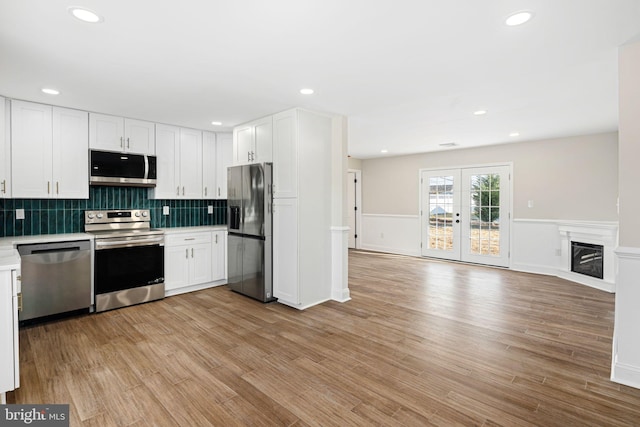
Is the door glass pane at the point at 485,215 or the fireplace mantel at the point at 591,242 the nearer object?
the fireplace mantel at the point at 591,242

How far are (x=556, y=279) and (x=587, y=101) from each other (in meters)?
3.10

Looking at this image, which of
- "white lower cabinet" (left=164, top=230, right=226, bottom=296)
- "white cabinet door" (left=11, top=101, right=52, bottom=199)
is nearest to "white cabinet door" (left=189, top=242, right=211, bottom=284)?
"white lower cabinet" (left=164, top=230, right=226, bottom=296)

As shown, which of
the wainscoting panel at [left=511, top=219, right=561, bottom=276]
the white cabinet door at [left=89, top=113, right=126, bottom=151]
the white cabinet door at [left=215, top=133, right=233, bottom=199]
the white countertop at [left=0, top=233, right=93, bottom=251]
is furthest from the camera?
the wainscoting panel at [left=511, top=219, right=561, bottom=276]

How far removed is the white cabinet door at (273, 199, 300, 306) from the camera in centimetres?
387

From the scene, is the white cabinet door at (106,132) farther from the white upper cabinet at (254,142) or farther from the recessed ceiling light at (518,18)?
the recessed ceiling light at (518,18)

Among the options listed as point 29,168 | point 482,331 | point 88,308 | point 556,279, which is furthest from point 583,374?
point 29,168

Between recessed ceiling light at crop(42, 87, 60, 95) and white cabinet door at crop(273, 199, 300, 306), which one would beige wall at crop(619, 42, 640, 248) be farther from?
recessed ceiling light at crop(42, 87, 60, 95)

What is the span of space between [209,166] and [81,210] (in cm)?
179

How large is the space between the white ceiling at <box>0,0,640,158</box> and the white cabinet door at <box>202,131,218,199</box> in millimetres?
919

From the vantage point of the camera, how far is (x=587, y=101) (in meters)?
3.67

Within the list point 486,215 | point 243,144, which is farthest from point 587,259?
point 243,144

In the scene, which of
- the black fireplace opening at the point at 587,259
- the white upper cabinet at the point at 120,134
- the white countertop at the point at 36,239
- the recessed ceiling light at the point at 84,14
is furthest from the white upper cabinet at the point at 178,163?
the black fireplace opening at the point at 587,259

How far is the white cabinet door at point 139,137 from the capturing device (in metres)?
4.28

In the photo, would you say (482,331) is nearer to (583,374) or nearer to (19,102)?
(583,374)
